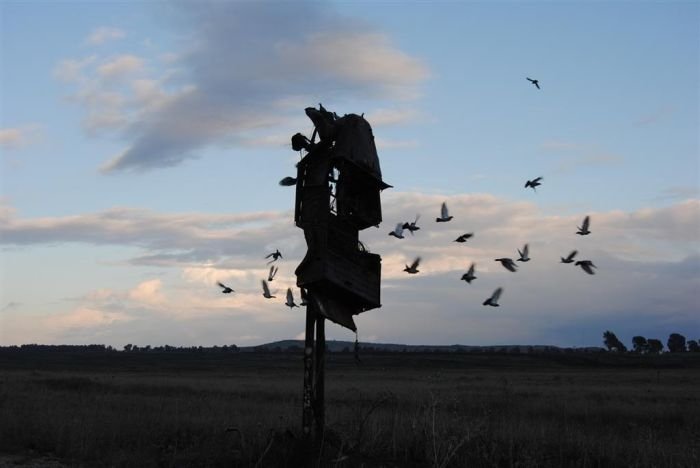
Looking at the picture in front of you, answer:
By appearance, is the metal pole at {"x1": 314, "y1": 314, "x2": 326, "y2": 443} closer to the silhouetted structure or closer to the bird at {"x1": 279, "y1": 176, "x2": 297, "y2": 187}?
the silhouetted structure

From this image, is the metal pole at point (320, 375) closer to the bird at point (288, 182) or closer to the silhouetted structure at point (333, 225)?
the silhouetted structure at point (333, 225)

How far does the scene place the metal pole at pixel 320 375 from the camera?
1098 centimetres

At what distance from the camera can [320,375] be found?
1128cm

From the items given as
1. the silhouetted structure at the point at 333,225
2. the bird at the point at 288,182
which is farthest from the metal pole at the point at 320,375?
the bird at the point at 288,182

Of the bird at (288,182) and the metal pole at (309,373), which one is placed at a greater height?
the bird at (288,182)

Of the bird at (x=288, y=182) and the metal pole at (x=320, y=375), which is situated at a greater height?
the bird at (x=288, y=182)

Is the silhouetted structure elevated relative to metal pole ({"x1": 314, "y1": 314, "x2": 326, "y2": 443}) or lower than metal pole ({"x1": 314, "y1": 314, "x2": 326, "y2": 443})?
elevated

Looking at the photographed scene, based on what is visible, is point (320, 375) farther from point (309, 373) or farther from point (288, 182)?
point (288, 182)

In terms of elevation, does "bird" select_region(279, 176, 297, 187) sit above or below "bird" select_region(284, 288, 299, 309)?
above

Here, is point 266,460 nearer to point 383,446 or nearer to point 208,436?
point 383,446

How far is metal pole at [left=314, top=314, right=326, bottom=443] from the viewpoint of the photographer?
36.0 feet

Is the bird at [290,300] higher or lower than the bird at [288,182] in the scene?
lower

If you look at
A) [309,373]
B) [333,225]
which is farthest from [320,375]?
[333,225]

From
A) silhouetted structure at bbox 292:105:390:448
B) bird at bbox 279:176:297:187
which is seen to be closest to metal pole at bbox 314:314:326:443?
silhouetted structure at bbox 292:105:390:448
